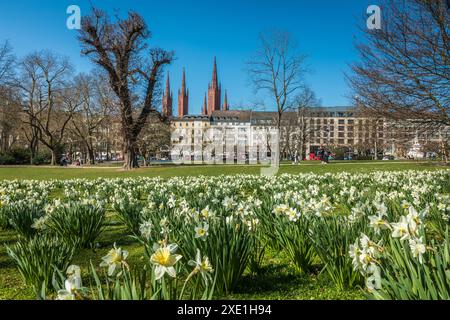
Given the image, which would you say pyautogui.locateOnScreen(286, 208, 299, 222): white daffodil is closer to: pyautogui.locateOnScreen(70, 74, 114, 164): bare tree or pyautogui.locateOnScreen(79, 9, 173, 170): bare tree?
pyautogui.locateOnScreen(79, 9, 173, 170): bare tree

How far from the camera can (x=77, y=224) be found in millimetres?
4301

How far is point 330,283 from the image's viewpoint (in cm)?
296

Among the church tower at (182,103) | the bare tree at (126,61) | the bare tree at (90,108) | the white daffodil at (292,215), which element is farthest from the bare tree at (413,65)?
the church tower at (182,103)

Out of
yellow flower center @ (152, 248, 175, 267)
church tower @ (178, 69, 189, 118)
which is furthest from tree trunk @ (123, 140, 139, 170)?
church tower @ (178, 69, 189, 118)

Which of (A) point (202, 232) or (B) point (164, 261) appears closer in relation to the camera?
(B) point (164, 261)

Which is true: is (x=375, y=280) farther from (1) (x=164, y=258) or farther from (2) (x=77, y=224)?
(2) (x=77, y=224)

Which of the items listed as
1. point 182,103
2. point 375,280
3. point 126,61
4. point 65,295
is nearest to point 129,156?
point 126,61

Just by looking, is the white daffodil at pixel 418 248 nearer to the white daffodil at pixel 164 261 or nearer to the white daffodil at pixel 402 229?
the white daffodil at pixel 402 229

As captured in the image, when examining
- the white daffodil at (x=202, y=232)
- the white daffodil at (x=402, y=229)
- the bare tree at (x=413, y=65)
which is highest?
the bare tree at (x=413, y=65)

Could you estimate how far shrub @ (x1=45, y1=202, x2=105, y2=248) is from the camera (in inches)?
169

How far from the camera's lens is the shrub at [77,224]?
430 centimetres
